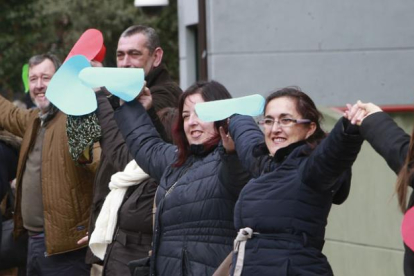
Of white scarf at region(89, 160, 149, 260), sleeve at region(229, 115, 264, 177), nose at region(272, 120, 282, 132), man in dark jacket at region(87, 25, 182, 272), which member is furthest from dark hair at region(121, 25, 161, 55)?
nose at region(272, 120, 282, 132)

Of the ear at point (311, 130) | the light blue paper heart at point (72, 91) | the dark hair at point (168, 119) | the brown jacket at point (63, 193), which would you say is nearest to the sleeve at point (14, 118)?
the brown jacket at point (63, 193)

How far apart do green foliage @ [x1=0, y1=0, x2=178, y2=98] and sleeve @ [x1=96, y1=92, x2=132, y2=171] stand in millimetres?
11938

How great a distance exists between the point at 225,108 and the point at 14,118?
3.51m

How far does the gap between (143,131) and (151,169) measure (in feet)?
0.72

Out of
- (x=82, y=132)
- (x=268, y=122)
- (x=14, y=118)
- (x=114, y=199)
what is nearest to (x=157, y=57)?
(x=82, y=132)

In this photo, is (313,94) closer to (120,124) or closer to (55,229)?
Result: (55,229)

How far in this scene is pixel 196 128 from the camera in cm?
540

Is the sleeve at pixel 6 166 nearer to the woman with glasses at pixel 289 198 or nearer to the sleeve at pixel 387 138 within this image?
the woman with glasses at pixel 289 198

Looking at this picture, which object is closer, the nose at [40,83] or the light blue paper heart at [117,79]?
the light blue paper heart at [117,79]

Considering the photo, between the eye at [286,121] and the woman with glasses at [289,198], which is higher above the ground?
the eye at [286,121]

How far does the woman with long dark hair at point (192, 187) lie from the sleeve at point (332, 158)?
0.59 meters

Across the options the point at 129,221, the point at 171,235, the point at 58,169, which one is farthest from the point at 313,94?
the point at 171,235

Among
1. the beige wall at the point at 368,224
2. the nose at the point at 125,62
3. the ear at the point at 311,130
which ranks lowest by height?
the beige wall at the point at 368,224

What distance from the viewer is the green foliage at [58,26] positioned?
19.9 metres
